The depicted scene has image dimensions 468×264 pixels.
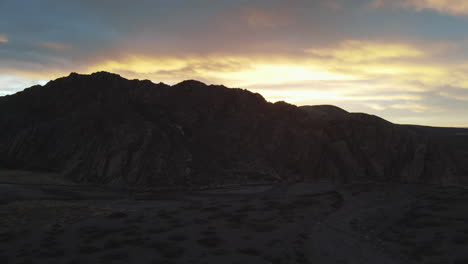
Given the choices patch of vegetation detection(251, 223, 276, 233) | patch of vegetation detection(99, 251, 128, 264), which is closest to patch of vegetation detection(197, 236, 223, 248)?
patch of vegetation detection(251, 223, 276, 233)

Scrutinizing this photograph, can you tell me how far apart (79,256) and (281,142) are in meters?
46.3

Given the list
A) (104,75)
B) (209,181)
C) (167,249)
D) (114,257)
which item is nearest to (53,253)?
(114,257)

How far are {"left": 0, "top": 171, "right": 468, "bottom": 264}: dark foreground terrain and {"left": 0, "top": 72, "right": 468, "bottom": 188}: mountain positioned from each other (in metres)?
14.6

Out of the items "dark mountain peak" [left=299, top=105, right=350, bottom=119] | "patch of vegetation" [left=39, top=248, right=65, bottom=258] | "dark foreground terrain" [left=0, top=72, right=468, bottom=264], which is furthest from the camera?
"dark mountain peak" [left=299, top=105, right=350, bottom=119]

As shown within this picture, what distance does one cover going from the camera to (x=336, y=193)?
118 feet

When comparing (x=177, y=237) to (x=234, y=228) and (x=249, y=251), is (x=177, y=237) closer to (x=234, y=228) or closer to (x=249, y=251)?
(x=234, y=228)

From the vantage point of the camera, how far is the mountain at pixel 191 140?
48.4 metres

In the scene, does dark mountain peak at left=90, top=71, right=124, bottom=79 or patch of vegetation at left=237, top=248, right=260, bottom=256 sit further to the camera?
dark mountain peak at left=90, top=71, right=124, bottom=79

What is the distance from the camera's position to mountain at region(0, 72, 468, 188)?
159 ft

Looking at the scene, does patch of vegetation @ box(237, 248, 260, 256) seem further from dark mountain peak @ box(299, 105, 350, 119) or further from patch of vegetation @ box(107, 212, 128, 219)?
dark mountain peak @ box(299, 105, 350, 119)

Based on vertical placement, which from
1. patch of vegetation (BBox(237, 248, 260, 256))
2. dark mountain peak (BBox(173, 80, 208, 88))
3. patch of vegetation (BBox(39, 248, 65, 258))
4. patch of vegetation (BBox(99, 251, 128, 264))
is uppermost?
dark mountain peak (BBox(173, 80, 208, 88))

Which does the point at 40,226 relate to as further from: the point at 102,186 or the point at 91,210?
the point at 102,186

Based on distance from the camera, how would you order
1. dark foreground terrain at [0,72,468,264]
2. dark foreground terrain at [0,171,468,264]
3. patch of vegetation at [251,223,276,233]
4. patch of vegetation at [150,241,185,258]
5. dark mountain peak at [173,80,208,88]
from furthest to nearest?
dark mountain peak at [173,80,208,88], patch of vegetation at [251,223,276,233], dark foreground terrain at [0,72,468,264], dark foreground terrain at [0,171,468,264], patch of vegetation at [150,241,185,258]

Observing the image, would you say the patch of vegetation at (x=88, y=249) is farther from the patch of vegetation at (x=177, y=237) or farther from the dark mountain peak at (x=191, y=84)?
the dark mountain peak at (x=191, y=84)
